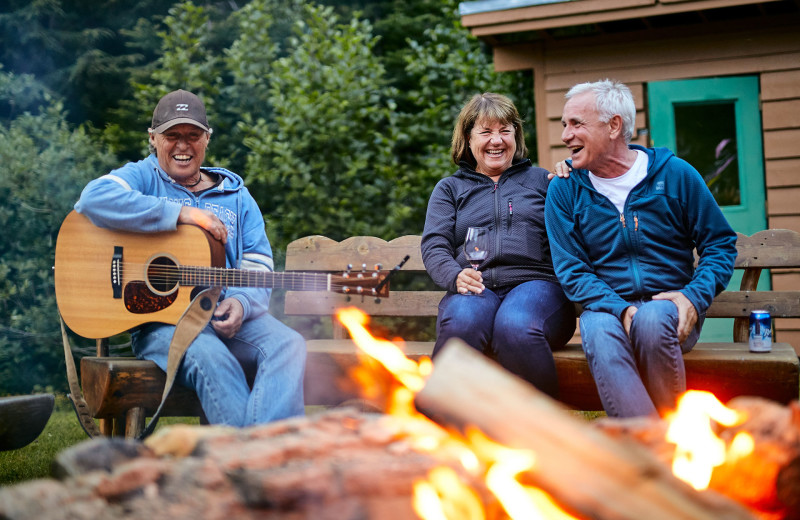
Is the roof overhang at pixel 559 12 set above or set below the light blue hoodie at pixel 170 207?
above

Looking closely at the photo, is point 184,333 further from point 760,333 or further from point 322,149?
point 322,149

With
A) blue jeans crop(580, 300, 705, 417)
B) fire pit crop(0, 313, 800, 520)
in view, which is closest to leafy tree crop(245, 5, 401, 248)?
blue jeans crop(580, 300, 705, 417)

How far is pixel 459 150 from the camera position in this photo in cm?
370

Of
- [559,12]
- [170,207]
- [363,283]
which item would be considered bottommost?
[363,283]

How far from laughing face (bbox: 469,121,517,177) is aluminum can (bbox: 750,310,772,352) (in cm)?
130

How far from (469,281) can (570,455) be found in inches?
70.8

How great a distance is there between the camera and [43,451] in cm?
435

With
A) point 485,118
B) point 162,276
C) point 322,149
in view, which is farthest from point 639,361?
point 322,149

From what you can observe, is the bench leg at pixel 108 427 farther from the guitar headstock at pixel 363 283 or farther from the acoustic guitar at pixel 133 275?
the guitar headstock at pixel 363 283

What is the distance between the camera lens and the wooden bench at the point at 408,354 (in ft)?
10.0

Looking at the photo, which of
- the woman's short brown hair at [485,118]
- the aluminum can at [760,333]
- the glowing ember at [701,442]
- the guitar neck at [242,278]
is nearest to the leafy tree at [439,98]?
the woman's short brown hair at [485,118]

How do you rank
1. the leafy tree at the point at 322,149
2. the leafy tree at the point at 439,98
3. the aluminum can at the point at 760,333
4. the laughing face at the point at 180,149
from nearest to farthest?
the aluminum can at the point at 760,333 → the laughing face at the point at 180,149 → the leafy tree at the point at 322,149 → the leafy tree at the point at 439,98

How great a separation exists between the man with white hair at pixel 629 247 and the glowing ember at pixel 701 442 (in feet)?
3.26

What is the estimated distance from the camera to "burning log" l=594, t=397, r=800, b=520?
171cm
